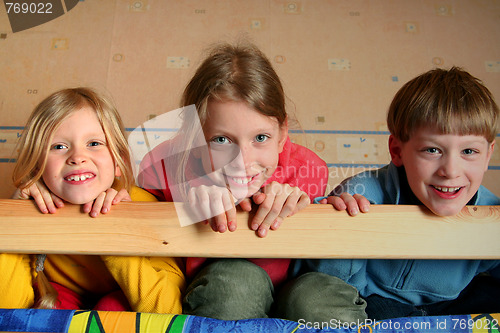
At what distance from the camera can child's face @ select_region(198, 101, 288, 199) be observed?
2.82 ft

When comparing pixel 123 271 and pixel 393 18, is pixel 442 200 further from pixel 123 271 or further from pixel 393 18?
pixel 393 18

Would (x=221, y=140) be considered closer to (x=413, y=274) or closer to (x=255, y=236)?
(x=255, y=236)

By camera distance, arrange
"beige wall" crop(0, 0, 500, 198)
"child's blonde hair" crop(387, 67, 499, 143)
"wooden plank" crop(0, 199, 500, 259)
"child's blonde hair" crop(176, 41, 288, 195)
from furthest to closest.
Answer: "beige wall" crop(0, 0, 500, 198) < "child's blonde hair" crop(176, 41, 288, 195) < "child's blonde hair" crop(387, 67, 499, 143) < "wooden plank" crop(0, 199, 500, 259)

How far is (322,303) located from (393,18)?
1.27m

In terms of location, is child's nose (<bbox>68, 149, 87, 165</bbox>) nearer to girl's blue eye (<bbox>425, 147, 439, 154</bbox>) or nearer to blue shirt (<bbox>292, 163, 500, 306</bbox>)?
blue shirt (<bbox>292, 163, 500, 306</bbox>)

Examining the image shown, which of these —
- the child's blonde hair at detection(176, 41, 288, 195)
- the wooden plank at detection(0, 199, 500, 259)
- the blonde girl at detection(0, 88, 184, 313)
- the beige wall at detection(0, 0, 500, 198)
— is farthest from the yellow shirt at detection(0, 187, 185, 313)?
the beige wall at detection(0, 0, 500, 198)

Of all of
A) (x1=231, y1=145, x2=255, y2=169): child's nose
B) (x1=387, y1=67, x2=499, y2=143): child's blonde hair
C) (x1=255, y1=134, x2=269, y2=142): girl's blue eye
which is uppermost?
(x1=387, y1=67, x2=499, y2=143): child's blonde hair

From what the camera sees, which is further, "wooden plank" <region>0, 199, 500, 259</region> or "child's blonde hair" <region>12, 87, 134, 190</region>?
"child's blonde hair" <region>12, 87, 134, 190</region>

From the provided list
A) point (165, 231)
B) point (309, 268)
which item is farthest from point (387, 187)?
point (165, 231)

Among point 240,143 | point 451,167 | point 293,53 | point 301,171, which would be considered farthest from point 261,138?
point 293,53

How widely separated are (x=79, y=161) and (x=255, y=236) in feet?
1.17

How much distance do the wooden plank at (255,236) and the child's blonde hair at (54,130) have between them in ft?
0.42

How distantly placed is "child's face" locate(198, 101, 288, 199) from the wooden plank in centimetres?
20

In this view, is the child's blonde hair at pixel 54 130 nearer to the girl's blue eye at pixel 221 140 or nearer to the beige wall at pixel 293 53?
the girl's blue eye at pixel 221 140
